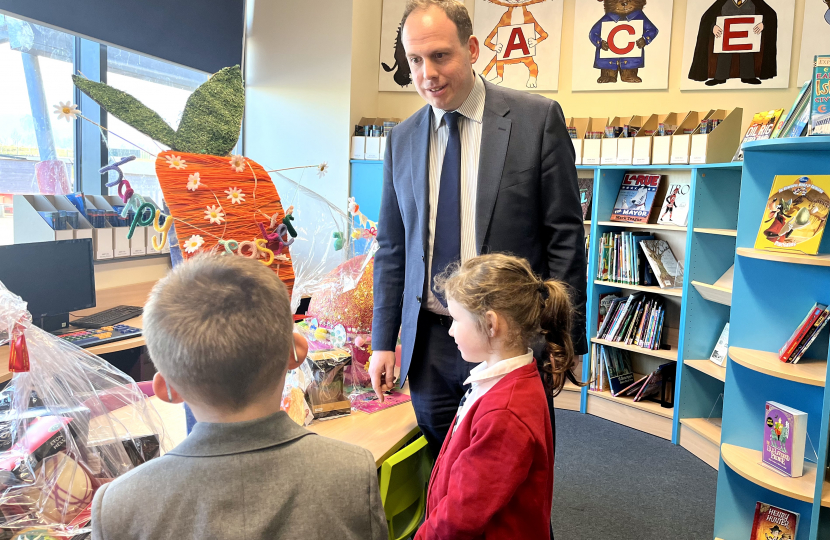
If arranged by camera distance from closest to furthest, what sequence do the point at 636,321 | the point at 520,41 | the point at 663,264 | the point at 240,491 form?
1. the point at 240,491
2. the point at 663,264
3. the point at 636,321
4. the point at 520,41

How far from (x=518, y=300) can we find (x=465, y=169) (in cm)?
42

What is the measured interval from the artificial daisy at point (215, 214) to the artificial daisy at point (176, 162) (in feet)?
0.31

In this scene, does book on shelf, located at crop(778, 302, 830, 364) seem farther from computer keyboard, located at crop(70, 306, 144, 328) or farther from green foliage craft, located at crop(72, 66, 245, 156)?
computer keyboard, located at crop(70, 306, 144, 328)

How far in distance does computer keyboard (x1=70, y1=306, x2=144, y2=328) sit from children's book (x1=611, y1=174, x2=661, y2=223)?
279cm

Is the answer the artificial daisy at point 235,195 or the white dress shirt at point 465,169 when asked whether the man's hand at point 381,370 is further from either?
the artificial daisy at point 235,195

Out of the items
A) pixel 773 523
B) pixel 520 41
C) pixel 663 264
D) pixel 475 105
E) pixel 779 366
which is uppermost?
pixel 520 41

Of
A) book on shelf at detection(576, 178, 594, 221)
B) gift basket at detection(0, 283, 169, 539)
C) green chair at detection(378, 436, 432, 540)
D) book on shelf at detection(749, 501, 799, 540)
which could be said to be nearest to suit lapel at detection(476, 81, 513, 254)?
green chair at detection(378, 436, 432, 540)

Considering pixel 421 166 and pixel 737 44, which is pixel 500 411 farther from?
pixel 737 44

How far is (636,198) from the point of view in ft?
12.2

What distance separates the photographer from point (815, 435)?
207 cm

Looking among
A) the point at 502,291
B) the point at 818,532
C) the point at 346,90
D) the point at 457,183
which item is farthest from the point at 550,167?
the point at 346,90

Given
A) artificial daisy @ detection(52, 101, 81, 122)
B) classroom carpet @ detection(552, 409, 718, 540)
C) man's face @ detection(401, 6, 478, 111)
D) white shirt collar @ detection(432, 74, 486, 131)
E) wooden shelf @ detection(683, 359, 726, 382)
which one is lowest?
classroom carpet @ detection(552, 409, 718, 540)

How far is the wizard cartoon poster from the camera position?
135 inches

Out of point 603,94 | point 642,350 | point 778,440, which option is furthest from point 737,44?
point 778,440
